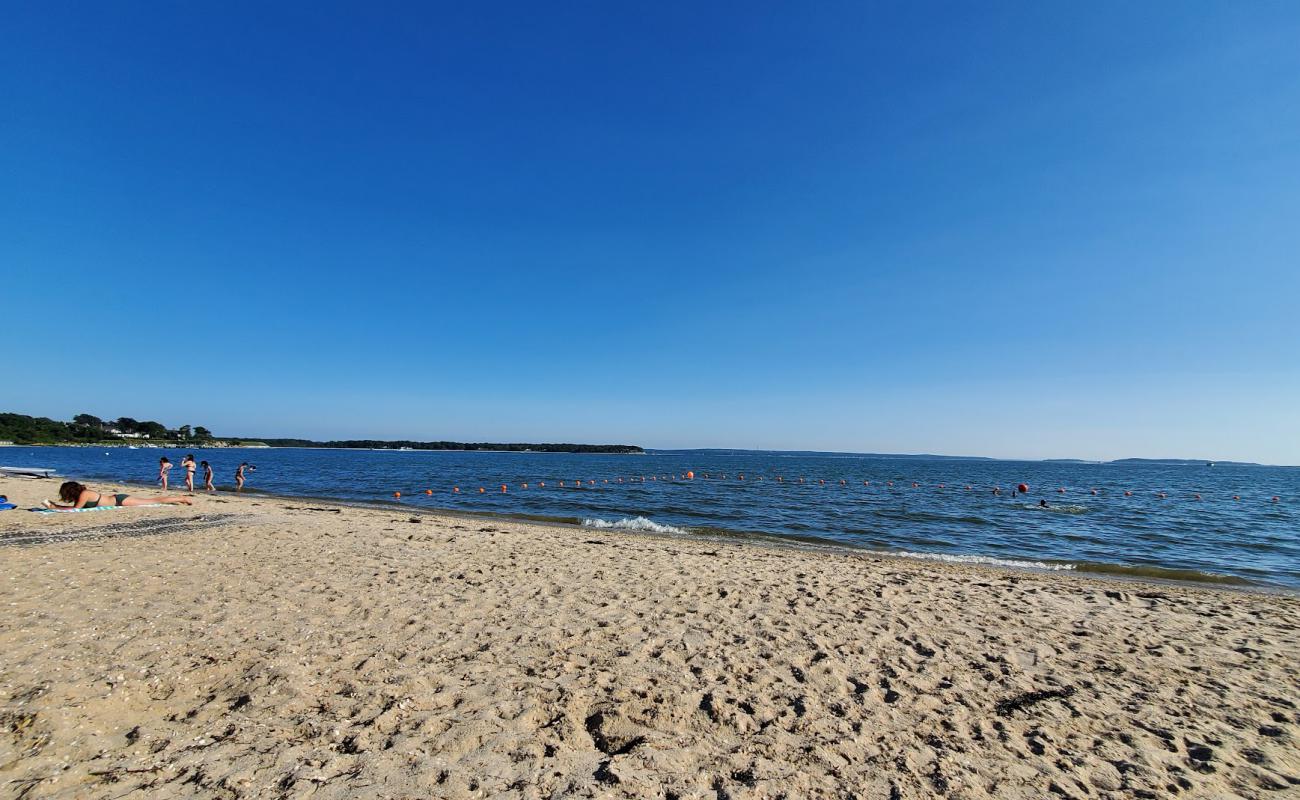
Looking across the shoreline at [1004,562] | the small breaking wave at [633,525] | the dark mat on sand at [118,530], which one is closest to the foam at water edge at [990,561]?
the shoreline at [1004,562]

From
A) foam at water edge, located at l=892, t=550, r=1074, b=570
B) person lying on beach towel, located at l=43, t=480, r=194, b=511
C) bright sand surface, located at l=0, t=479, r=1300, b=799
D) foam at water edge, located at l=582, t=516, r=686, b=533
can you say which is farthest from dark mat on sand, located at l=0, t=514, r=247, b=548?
foam at water edge, located at l=892, t=550, r=1074, b=570

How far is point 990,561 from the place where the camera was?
49.7ft

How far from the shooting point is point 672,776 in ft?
12.8

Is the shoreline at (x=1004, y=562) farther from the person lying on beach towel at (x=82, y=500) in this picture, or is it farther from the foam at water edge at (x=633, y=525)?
the person lying on beach towel at (x=82, y=500)

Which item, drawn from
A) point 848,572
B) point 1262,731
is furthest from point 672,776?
point 848,572

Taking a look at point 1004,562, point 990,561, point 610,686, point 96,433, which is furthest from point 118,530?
point 96,433

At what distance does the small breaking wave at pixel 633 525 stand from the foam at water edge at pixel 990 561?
290 inches

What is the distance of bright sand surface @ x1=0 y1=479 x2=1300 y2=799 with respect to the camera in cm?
390

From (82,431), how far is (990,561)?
205 m

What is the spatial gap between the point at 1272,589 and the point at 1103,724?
509 inches

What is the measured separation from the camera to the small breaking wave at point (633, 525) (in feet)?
62.9

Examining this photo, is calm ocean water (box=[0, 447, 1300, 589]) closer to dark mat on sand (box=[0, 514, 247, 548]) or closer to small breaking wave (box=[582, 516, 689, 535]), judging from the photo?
small breaking wave (box=[582, 516, 689, 535])

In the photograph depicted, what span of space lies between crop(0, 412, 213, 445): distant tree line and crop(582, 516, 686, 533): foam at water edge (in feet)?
550

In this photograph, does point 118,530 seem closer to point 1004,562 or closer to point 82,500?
point 82,500
